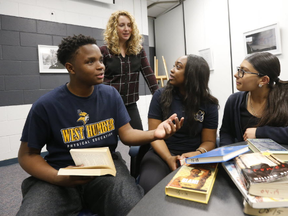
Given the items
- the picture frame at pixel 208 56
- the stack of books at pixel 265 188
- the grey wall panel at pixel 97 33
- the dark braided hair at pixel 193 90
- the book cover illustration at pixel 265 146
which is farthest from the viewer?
the picture frame at pixel 208 56

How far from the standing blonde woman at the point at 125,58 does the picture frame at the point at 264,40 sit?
199 centimetres

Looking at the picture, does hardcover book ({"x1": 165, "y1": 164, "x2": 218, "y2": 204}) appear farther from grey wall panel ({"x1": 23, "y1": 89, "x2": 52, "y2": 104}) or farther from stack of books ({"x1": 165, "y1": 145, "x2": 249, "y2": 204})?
grey wall panel ({"x1": 23, "y1": 89, "x2": 52, "y2": 104})

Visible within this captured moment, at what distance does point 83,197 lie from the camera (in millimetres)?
995

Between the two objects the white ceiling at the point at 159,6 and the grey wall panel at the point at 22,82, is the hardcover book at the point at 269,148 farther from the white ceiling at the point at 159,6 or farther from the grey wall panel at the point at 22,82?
the white ceiling at the point at 159,6

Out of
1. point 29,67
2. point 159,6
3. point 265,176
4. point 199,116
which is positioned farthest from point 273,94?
point 159,6

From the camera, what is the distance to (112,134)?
1177 mm

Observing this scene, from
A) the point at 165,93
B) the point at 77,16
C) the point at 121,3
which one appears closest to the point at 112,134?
the point at 165,93

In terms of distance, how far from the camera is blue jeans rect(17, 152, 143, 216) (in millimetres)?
817

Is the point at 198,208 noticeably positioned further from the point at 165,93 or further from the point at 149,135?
the point at 165,93

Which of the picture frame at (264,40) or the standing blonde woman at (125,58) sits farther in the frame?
the picture frame at (264,40)

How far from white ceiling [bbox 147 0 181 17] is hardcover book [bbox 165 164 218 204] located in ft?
14.8

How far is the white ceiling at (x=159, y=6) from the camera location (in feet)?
14.7

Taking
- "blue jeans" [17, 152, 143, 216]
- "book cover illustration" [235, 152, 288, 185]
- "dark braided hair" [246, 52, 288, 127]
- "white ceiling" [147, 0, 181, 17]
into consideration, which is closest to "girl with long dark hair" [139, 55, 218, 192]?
"dark braided hair" [246, 52, 288, 127]

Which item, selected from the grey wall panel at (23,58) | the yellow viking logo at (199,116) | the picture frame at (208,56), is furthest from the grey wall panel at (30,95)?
the picture frame at (208,56)
